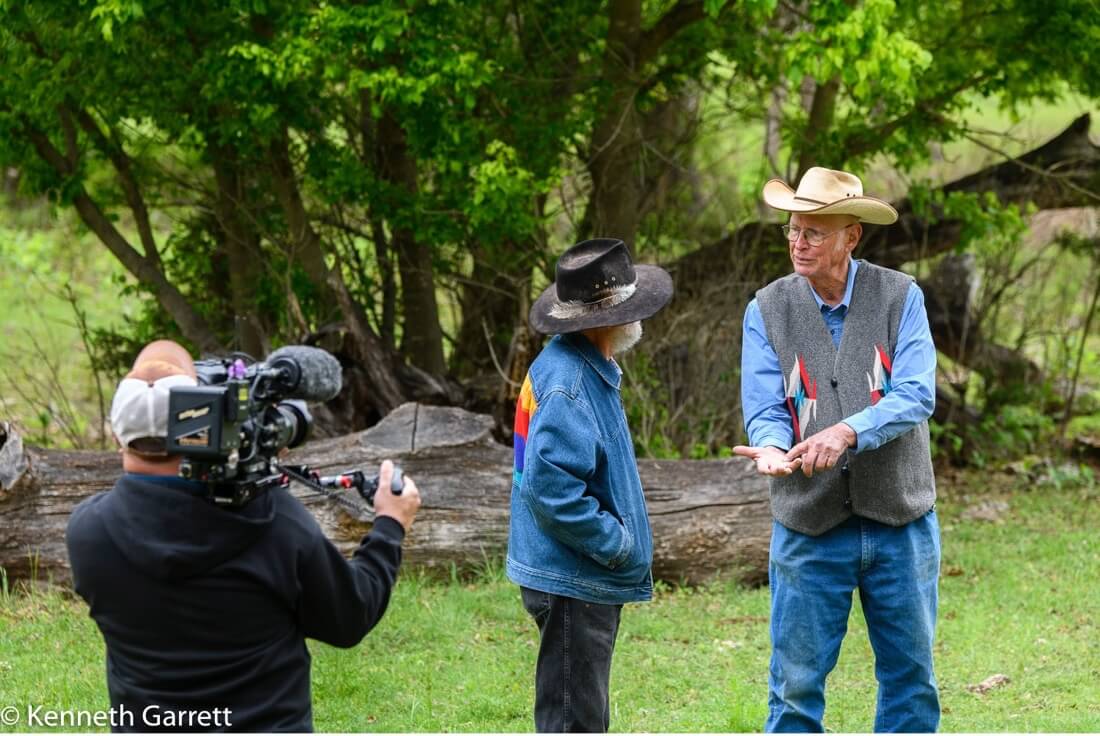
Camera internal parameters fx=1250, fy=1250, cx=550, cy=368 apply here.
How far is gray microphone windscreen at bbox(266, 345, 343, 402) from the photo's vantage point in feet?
10.5

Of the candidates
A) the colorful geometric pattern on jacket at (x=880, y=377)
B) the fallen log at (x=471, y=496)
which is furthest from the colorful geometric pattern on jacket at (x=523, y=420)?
the fallen log at (x=471, y=496)

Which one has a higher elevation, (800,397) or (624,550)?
(800,397)

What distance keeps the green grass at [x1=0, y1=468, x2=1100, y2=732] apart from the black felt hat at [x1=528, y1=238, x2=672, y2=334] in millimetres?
2191

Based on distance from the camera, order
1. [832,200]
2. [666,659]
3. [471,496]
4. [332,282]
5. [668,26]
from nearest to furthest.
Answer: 1. [832,200]
2. [666,659]
3. [471,496]
4. [332,282]
5. [668,26]

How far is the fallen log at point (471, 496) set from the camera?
744 centimetres

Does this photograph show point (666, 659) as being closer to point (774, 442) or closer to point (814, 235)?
point (774, 442)

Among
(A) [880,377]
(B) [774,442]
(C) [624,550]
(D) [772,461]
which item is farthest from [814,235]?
(C) [624,550]

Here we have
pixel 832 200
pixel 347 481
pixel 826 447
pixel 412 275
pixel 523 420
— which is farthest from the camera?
pixel 412 275

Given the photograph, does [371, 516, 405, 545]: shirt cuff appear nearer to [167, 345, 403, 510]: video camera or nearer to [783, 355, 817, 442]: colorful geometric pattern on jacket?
[167, 345, 403, 510]: video camera

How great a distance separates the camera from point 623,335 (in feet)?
14.1

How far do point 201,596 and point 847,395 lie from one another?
2.30m

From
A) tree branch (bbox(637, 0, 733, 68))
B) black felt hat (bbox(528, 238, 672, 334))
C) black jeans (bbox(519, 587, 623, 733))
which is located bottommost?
black jeans (bbox(519, 587, 623, 733))

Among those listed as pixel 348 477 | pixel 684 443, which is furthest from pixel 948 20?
pixel 348 477

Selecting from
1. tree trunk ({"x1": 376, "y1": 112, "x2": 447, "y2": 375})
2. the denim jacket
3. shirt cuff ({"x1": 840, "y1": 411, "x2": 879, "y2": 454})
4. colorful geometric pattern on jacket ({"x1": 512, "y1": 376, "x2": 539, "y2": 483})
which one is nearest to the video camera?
the denim jacket
